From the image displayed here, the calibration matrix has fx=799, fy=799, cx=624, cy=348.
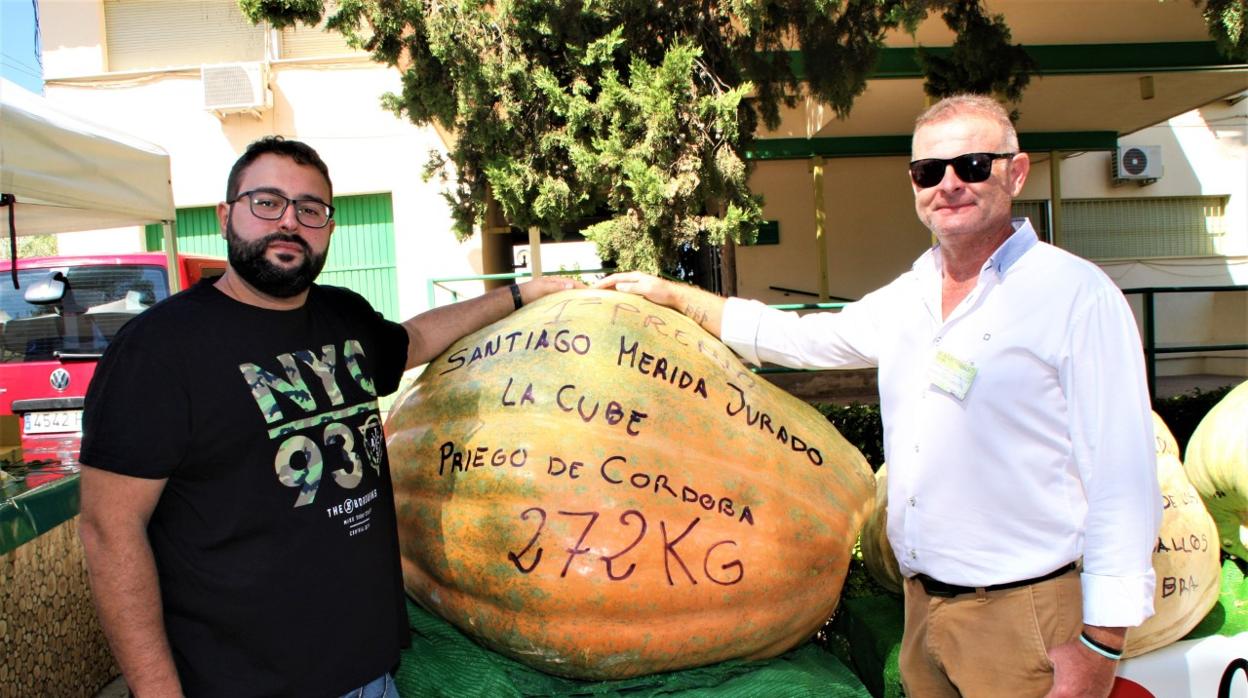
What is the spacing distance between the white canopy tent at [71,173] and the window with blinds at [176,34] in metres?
8.68

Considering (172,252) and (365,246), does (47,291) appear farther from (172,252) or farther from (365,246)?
(365,246)

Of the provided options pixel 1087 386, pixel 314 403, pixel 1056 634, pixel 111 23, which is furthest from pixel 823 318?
pixel 111 23

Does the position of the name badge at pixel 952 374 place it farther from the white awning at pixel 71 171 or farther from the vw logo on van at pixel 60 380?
the vw logo on van at pixel 60 380

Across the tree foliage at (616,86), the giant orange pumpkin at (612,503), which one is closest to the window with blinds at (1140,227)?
the tree foliage at (616,86)

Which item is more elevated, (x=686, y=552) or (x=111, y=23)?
(x=111, y=23)

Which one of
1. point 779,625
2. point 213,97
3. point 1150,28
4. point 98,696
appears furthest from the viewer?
point 213,97

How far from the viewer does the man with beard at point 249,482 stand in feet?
4.96

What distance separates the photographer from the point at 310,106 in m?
12.3

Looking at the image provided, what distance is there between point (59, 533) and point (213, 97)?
33.9 feet

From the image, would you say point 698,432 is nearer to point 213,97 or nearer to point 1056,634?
point 1056,634

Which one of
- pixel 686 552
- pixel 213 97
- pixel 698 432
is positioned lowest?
pixel 686 552

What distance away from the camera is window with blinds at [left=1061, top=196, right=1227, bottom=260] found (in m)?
13.7

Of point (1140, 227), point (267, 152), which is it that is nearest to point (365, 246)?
point (267, 152)

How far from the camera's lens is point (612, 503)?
208cm
